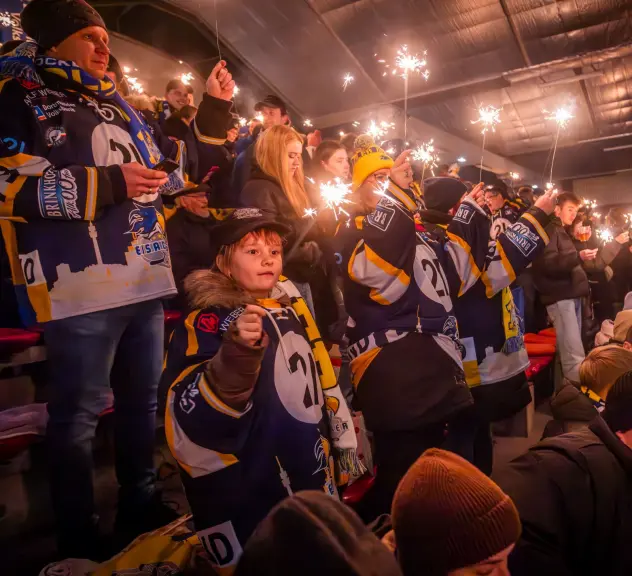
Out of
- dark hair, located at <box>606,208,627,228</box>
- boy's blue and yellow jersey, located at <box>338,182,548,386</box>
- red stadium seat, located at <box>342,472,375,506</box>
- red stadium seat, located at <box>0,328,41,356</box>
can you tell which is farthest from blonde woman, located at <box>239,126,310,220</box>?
dark hair, located at <box>606,208,627,228</box>

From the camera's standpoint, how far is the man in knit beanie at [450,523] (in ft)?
3.73

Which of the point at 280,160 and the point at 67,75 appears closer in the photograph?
the point at 67,75

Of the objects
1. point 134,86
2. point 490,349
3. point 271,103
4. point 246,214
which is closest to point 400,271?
point 246,214

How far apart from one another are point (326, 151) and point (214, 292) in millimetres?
2678

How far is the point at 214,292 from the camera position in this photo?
2051 mm

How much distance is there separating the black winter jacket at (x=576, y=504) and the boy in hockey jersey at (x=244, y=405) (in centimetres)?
81

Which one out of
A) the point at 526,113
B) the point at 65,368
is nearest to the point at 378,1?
the point at 526,113

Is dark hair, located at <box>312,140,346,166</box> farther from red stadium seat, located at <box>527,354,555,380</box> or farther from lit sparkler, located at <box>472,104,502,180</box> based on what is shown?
red stadium seat, located at <box>527,354,555,380</box>

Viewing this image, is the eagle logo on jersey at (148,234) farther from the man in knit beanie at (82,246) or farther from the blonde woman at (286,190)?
the blonde woman at (286,190)

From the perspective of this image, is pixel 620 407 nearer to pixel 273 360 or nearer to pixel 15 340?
pixel 273 360

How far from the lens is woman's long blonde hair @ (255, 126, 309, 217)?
3479mm

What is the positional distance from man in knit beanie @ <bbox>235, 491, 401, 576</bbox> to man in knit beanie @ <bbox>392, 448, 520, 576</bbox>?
17.4 inches

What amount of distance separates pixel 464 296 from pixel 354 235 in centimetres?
100

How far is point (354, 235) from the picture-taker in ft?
9.25
